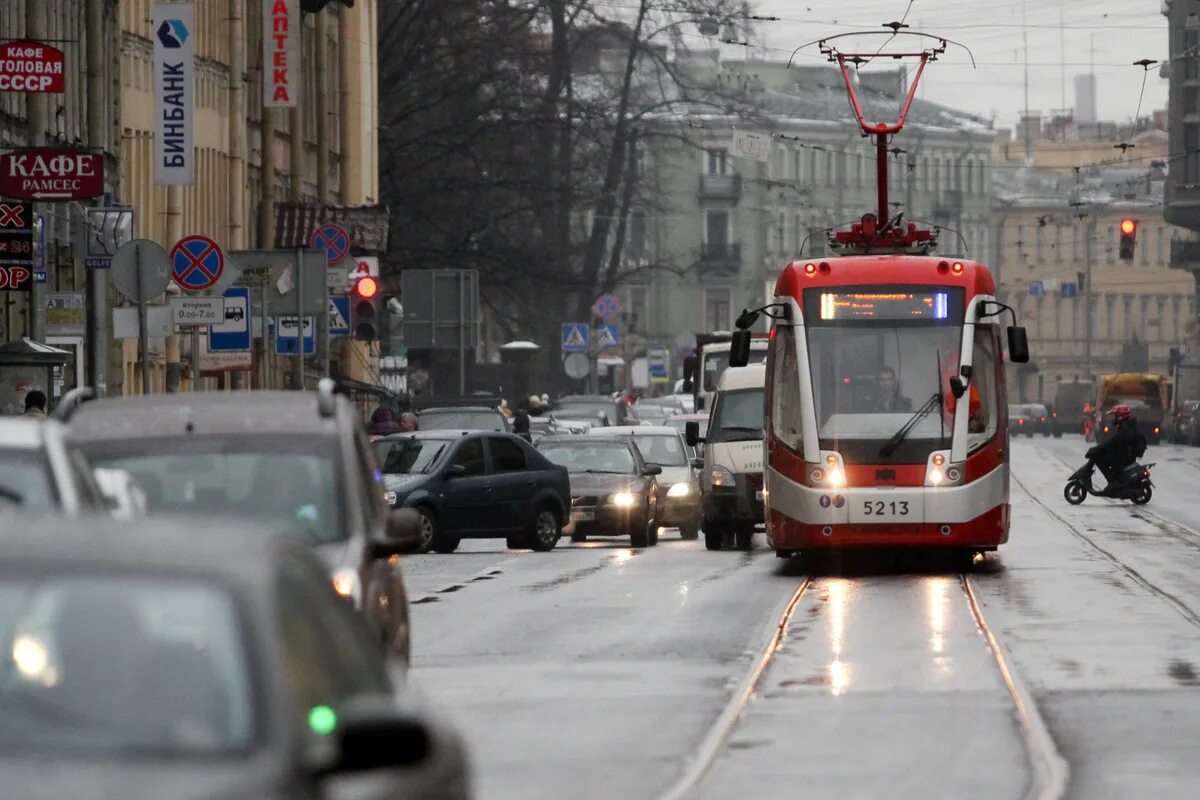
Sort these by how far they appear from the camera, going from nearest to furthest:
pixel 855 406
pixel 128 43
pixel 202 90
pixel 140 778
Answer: pixel 140 778, pixel 855 406, pixel 128 43, pixel 202 90

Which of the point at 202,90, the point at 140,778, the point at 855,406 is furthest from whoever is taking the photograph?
the point at 202,90

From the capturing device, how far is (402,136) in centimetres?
6488

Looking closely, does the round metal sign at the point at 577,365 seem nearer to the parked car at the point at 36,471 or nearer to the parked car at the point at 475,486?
the parked car at the point at 475,486

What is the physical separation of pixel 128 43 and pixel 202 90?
5.42 m

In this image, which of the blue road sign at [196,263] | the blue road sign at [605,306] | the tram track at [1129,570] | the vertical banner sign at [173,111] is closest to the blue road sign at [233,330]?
the blue road sign at [196,263]

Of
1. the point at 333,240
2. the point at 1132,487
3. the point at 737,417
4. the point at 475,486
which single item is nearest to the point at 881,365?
the point at 475,486

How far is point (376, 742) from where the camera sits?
5.16 meters

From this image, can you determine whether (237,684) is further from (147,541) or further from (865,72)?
(865,72)

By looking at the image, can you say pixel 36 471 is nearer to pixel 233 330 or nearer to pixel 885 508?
pixel 885 508

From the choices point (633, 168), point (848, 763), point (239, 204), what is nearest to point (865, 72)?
point (633, 168)

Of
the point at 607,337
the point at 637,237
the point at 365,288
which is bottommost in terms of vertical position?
the point at 607,337

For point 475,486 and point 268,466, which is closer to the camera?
point 268,466

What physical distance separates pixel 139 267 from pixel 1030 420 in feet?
311

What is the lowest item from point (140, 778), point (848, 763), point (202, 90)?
point (848, 763)
